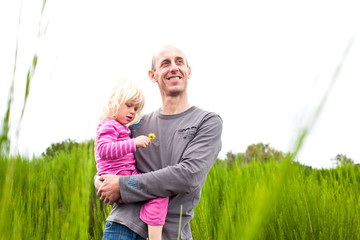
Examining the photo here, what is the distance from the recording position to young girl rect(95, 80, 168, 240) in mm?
1672

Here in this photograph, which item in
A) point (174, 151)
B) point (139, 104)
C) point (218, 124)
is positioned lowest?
point (174, 151)

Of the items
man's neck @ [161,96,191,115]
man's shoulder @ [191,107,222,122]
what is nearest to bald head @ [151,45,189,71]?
man's neck @ [161,96,191,115]

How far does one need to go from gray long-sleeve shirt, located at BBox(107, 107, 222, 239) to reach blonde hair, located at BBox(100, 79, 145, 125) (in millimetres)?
205

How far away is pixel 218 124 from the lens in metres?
1.88

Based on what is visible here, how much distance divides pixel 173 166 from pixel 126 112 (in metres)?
0.44

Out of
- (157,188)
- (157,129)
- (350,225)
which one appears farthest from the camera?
(350,225)

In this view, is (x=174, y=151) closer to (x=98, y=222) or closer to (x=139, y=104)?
(x=139, y=104)

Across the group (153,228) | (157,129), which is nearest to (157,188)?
(153,228)

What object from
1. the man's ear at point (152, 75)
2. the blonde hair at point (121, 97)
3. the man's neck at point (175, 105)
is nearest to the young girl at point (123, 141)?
the blonde hair at point (121, 97)

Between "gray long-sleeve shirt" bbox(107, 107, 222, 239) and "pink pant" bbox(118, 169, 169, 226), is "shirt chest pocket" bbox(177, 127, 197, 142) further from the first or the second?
"pink pant" bbox(118, 169, 169, 226)

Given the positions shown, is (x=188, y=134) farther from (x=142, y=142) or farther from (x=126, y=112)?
(x=126, y=112)

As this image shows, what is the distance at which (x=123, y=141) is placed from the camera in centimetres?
172

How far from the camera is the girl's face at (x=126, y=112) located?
72.0 inches

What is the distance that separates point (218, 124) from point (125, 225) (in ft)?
2.54
